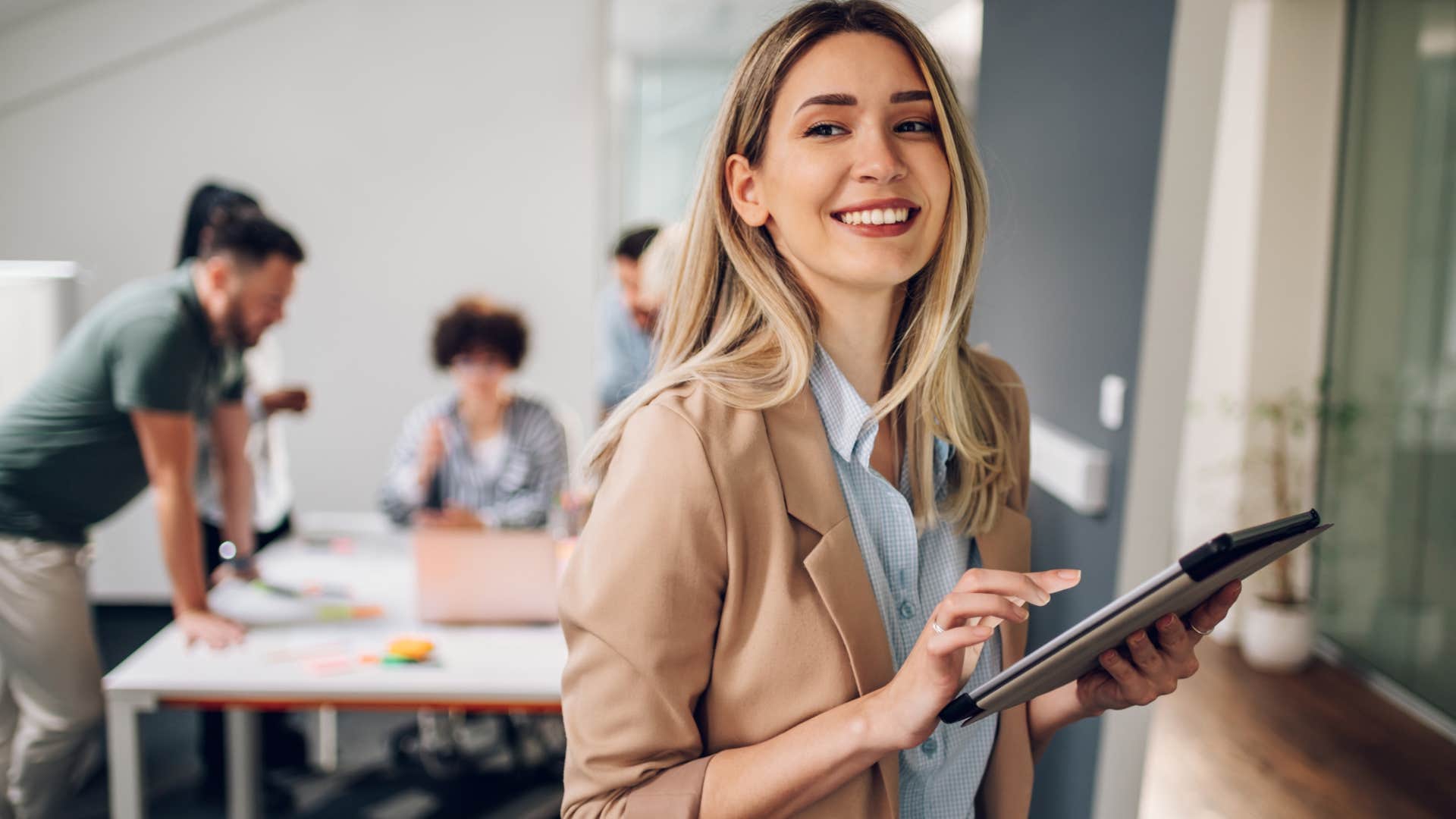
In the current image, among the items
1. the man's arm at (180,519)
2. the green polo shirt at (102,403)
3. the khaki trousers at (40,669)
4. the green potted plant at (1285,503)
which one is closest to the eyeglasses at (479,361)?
the green polo shirt at (102,403)

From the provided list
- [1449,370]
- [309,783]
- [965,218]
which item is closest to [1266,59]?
[1449,370]

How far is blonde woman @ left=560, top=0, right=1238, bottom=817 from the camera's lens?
2.73 ft

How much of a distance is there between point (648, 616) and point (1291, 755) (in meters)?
3.44

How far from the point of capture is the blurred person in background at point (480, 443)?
10.8ft

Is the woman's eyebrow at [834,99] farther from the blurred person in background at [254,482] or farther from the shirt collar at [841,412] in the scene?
the blurred person in background at [254,482]

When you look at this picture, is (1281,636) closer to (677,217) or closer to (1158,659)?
(677,217)

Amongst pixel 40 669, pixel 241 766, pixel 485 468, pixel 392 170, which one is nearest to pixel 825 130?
pixel 40 669

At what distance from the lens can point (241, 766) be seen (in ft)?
8.07

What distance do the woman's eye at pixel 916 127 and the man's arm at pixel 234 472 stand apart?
2.18 metres

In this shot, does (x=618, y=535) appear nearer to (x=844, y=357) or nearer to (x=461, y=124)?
(x=844, y=357)

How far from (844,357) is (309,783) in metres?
2.64

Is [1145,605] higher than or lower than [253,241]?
lower

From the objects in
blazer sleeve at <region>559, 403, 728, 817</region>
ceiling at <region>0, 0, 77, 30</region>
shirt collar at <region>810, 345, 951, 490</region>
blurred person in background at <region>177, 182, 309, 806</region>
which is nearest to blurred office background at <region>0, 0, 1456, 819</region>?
blurred person in background at <region>177, 182, 309, 806</region>

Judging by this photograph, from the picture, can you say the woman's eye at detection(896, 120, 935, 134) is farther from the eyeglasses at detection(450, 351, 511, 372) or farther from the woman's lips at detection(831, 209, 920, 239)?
the eyeglasses at detection(450, 351, 511, 372)
